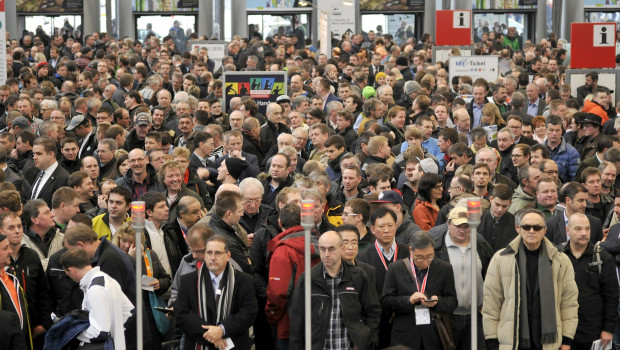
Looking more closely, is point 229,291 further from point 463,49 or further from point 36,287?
point 463,49

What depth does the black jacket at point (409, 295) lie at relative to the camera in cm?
840

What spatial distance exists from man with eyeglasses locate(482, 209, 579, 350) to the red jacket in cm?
144

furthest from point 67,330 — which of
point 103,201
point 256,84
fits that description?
point 256,84

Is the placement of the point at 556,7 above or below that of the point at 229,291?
above

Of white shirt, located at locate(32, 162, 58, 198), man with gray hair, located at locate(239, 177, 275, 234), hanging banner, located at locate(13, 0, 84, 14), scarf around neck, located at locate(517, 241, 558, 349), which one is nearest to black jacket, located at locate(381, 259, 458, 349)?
scarf around neck, located at locate(517, 241, 558, 349)

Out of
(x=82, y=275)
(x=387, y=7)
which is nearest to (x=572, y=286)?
(x=82, y=275)

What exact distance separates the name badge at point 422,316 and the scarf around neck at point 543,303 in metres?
0.71

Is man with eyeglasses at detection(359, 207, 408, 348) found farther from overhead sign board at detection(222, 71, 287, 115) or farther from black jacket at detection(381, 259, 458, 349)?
overhead sign board at detection(222, 71, 287, 115)

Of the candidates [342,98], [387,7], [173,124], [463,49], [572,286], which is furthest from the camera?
[387,7]

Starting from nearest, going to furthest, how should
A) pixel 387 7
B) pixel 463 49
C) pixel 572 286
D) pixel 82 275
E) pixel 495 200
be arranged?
1. pixel 82 275
2. pixel 572 286
3. pixel 495 200
4. pixel 463 49
5. pixel 387 7

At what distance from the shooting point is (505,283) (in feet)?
27.4

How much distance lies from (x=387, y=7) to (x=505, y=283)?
110ft

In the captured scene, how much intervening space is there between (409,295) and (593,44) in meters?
12.4

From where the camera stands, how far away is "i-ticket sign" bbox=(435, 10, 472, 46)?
2702cm
